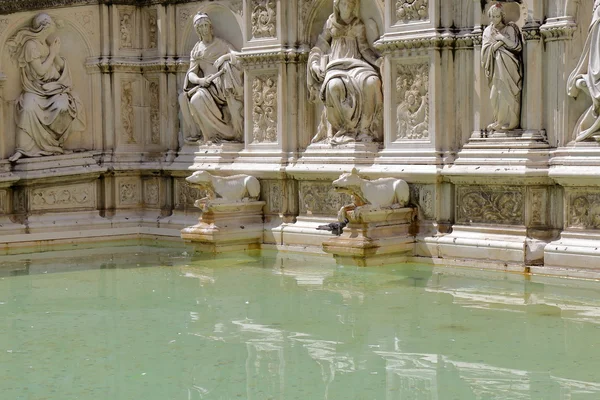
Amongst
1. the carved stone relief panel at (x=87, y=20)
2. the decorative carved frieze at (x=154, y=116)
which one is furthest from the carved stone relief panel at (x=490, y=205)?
the carved stone relief panel at (x=87, y=20)

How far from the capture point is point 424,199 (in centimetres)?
1328

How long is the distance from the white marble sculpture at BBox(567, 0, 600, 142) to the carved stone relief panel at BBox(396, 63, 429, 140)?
1919mm

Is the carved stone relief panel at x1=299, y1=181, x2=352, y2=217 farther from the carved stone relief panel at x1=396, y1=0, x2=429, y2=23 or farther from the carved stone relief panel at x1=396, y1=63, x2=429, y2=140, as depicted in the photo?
the carved stone relief panel at x1=396, y1=0, x2=429, y2=23

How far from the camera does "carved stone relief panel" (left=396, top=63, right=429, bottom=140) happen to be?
13250 millimetres

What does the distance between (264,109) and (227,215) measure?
5.34 ft

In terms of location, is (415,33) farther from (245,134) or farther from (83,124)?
(83,124)

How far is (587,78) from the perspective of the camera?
38.6 feet

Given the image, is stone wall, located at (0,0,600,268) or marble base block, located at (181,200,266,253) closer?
stone wall, located at (0,0,600,268)

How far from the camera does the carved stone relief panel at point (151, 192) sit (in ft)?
55.9

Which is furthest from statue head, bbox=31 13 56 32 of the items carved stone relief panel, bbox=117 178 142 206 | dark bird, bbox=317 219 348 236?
dark bird, bbox=317 219 348 236

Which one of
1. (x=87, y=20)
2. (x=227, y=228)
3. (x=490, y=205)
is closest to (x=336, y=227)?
(x=490, y=205)

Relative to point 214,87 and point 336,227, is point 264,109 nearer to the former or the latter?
point 214,87

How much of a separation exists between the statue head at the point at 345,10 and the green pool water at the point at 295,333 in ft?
10.5

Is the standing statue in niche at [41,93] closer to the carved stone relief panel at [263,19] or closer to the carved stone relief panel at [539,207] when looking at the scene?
the carved stone relief panel at [263,19]
